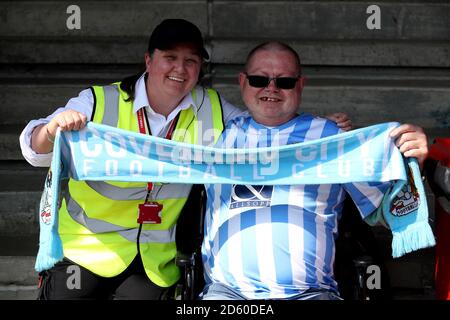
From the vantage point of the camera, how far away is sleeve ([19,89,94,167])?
354cm

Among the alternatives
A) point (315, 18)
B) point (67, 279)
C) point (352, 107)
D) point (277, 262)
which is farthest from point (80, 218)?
point (315, 18)

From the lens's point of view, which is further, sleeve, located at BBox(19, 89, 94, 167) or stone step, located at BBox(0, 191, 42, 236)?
stone step, located at BBox(0, 191, 42, 236)

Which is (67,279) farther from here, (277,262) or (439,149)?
(439,149)

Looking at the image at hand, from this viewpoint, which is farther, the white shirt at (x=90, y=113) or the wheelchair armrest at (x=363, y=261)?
the white shirt at (x=90, y=113)

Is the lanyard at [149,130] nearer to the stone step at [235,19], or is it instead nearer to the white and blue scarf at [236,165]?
the white and blue scarf at [236,165]

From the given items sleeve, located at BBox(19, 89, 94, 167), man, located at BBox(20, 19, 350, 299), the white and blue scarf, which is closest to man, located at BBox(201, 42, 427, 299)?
the white and blue scarf

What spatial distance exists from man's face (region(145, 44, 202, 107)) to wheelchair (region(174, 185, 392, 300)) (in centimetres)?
47

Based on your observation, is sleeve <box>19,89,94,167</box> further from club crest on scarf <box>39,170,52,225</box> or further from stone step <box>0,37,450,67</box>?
stone step <box>0,37,450,67</box>

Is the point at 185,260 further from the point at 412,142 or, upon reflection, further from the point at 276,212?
the point at 412,142

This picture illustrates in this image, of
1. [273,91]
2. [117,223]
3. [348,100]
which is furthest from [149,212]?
[348,100]

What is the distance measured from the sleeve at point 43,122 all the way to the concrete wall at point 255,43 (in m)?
1.70

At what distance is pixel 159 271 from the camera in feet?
12.1

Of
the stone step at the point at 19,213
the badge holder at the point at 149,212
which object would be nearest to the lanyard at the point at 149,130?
the badge holder at the point at 149,212

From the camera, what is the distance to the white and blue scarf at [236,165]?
3377mm
